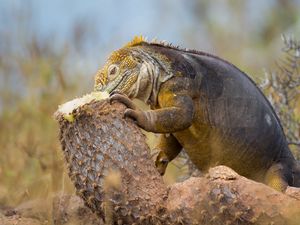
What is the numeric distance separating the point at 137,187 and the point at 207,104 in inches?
52.5

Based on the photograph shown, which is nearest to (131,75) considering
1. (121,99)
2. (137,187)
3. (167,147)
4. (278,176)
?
(121,99)

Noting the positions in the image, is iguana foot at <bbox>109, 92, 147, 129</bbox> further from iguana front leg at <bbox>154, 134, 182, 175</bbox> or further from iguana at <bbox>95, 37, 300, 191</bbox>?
iguana front leg at <bbox>154, 134, 182, 175</bbox>

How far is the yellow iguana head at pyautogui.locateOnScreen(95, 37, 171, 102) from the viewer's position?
5.59 meters

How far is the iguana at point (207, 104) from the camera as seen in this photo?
5641 mm

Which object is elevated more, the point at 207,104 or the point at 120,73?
the point at 120,73

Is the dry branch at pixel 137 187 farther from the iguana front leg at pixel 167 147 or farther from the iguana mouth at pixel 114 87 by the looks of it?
the iguana front leg at pixel 167 147

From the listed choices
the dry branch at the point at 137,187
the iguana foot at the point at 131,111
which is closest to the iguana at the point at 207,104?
the iguana foot at the point at 131,111

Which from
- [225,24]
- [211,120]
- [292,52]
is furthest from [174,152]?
[225,24]

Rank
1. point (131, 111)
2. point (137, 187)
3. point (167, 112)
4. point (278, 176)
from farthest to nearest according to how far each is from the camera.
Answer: point (278, 176) < point (167, 112) < point (131, 111) < point (137, 187)

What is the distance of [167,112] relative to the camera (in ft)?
17.6

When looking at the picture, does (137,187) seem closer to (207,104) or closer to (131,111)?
(131,111)

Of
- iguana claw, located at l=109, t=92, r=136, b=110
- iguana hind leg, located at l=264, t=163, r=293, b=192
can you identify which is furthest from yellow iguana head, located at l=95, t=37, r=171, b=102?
iguana hind leg, located at l=264, t=163, r=293, b=192

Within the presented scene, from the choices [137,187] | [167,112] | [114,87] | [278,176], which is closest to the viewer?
[137,187]

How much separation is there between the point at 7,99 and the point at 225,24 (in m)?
7.08
